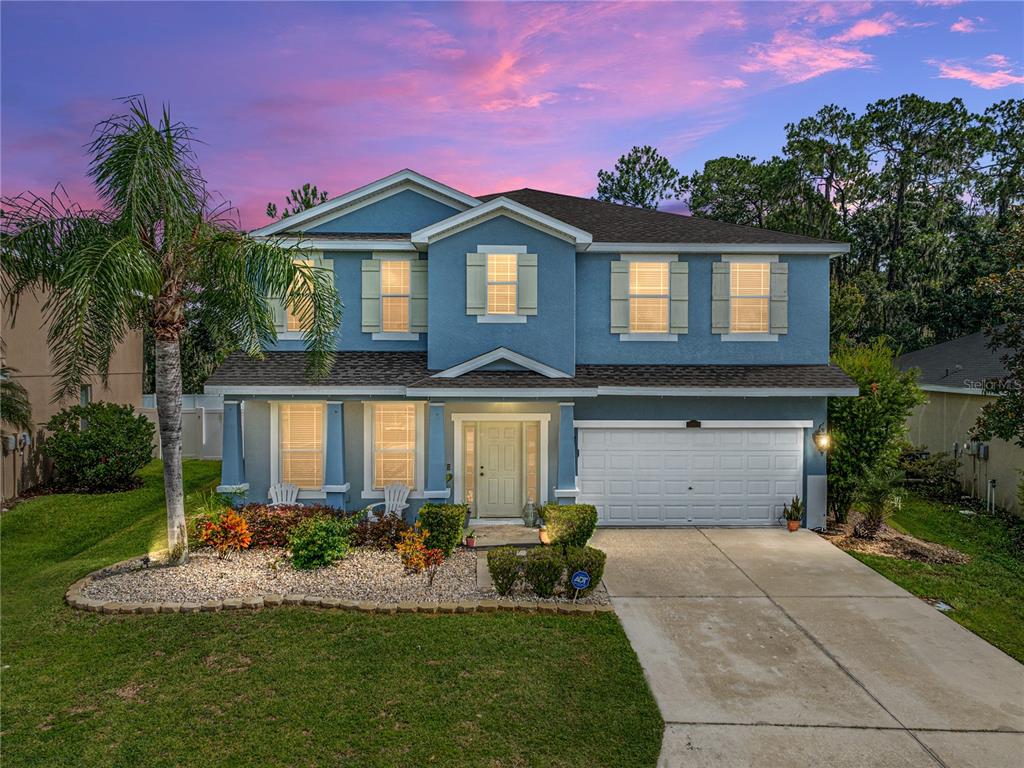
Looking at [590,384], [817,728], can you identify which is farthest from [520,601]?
[590,384]

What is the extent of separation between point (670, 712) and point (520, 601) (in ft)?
9.38

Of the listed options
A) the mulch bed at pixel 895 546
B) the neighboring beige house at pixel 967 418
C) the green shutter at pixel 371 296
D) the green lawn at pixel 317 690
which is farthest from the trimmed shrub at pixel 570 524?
the neighboring beige house at pixel 967 418

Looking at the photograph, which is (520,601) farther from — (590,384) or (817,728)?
(590,384)

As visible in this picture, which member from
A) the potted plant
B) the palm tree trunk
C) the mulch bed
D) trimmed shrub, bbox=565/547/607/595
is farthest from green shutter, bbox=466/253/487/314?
the mulch bed

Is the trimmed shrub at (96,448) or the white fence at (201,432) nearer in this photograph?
the trimmed shrub at (96,448)

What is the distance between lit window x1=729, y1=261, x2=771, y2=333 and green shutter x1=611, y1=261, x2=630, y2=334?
249 centimetres

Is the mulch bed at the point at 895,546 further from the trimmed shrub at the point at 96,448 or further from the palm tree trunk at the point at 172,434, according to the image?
the trimmed shrub at the point at 96,448

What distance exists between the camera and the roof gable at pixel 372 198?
507 inches

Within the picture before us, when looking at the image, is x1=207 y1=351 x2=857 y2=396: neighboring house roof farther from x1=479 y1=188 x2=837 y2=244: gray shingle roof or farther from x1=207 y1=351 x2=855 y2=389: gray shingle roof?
x1=479 y1=188 x2=837 y2=244: gray shingle roof

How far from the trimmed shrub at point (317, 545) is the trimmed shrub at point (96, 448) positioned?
8.60 meters

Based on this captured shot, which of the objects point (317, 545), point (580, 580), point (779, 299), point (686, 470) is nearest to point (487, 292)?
point (686, 470)

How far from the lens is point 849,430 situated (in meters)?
12.3

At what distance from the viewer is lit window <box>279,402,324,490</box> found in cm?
1225

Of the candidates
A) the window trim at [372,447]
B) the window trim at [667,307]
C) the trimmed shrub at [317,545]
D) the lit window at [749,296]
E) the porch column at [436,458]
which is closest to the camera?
the trimmed shrub at [317,545]
